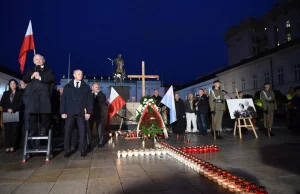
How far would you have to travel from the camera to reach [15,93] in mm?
6570

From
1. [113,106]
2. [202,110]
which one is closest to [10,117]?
[113,106]

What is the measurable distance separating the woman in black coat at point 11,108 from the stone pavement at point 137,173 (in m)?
1.01

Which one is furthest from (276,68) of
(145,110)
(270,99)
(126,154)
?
(126,154)

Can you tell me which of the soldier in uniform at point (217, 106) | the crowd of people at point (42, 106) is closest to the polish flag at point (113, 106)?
the crowd of people at point (42, 106)

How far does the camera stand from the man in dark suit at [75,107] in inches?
224

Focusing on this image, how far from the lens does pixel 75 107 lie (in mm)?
5680

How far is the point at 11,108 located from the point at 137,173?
14.6 feet

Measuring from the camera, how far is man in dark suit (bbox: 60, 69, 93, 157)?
224 inches

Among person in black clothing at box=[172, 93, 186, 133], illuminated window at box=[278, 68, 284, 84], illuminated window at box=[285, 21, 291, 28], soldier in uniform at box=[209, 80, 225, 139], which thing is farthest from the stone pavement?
illuminated window at box=[285, 21, 291, 28]

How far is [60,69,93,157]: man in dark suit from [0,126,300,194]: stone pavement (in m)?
0.52

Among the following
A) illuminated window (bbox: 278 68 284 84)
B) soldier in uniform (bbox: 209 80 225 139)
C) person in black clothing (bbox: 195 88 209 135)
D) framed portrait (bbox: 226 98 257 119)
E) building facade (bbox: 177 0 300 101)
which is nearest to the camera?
soldier in uniform (bbox: 209 80 225 139)

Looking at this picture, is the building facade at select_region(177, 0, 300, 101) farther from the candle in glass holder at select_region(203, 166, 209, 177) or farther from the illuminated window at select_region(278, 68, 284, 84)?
the candle in glass holder at select_region(203, 166, 209, 177)

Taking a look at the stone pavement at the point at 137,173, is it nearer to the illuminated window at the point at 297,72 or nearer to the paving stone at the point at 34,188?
the paving stone at the point at 34,188

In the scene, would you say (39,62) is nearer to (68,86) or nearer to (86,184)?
(68,86)
